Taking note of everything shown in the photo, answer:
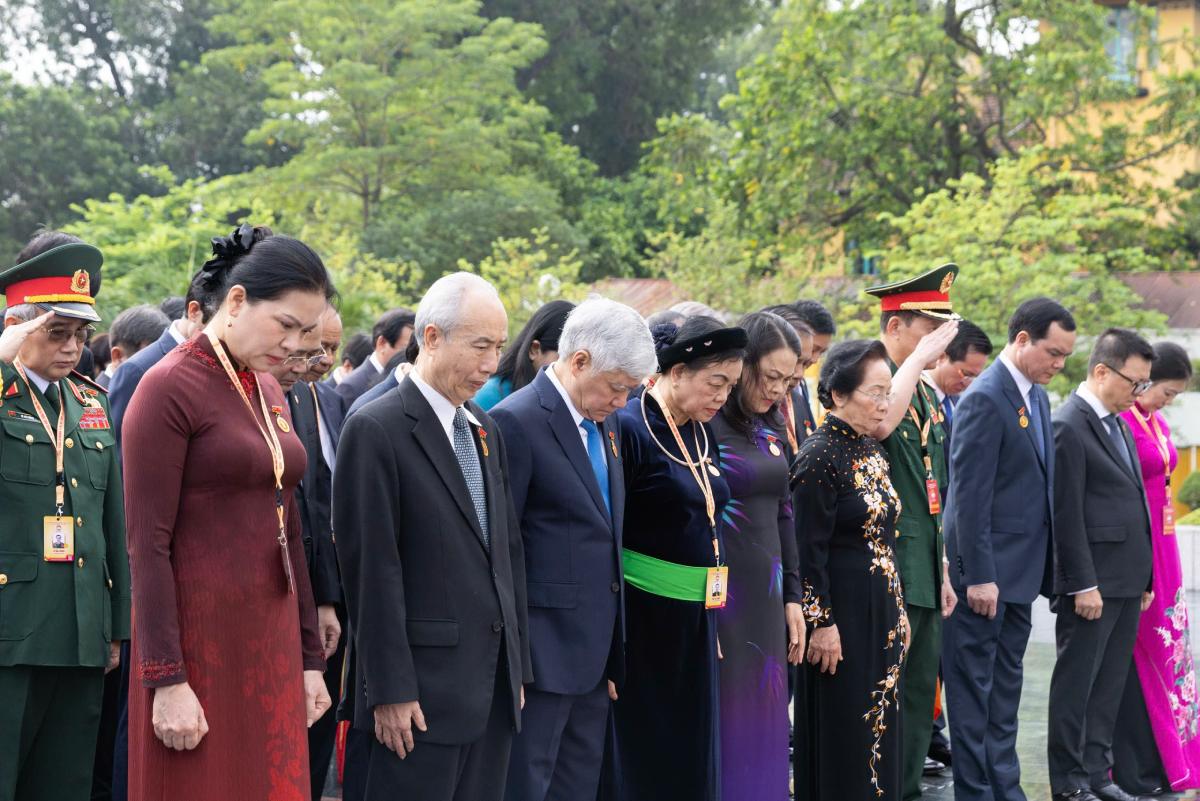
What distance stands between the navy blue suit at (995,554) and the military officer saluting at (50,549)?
10.3 feet

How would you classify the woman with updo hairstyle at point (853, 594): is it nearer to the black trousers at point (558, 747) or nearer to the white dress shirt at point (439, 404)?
the black trousers at point (558, 747)

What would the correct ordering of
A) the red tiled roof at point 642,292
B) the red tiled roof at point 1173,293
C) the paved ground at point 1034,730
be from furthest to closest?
the red tiled roof at point 642,292
the red tiled roof at point 1173,293
the paved ground at point 1034,730

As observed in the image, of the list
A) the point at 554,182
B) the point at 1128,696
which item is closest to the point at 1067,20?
the point at 554,182

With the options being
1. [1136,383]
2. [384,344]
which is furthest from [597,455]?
[384,344]

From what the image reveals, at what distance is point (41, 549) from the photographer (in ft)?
12.6

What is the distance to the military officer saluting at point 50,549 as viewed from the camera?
12.4 ft

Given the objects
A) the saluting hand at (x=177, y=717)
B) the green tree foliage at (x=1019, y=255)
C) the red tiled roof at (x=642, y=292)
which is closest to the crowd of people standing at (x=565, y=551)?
the saluting hand at (x=177, y=717)

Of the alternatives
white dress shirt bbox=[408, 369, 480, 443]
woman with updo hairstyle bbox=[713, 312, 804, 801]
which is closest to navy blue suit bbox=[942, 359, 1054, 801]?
woman with updo hairstyle bbox=[713, 312, 804, 801]

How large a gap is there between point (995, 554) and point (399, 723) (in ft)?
10.0

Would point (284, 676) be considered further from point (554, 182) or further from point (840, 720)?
point (554, 182)

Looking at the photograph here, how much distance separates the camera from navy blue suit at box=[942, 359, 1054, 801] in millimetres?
5500

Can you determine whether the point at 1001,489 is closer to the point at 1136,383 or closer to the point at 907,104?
the point at 1136,383

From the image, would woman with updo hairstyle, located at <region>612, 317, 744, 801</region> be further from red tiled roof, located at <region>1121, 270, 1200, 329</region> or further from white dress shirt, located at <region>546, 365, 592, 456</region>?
red tiled roof, located at <region>1121, 270, 1200, 329</region>

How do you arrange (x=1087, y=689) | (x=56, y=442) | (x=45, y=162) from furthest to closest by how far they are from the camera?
(x=45, y=162) → (x=1087, y=689) → (x=56, y=442)
